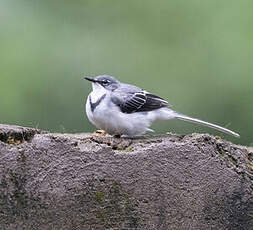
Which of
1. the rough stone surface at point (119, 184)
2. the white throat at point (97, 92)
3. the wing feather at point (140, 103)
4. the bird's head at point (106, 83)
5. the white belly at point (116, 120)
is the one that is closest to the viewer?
the rough stone surface at point (119, 184)

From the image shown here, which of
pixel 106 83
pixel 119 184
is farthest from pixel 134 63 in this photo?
pixel 119 184

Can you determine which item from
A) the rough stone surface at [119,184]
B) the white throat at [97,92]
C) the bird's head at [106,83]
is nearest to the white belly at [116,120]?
the white throat at [97,92]

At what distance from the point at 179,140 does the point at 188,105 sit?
8.27 meters

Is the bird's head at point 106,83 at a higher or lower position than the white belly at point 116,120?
higher

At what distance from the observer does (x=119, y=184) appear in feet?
19.4

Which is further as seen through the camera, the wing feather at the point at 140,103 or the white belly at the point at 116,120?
the wing feather at the point at 140,103

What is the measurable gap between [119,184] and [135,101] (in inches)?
82.4

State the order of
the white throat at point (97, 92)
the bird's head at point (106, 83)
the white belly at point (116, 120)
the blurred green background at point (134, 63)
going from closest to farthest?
the white belly at point (116, 120), the white throat at point (97, 92), the bird's head at point (106, 83), the blurred green background at point (134, 63)

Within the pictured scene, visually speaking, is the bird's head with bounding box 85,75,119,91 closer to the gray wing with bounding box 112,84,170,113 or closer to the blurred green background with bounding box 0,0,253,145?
the gray wing with bounding box 112,84,170,113

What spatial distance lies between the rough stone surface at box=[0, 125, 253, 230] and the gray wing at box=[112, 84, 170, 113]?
1.60 m

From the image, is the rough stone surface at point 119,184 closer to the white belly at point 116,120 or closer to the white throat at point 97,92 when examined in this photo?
the white belly at point 116,120

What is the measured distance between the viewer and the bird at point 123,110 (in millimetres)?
7680

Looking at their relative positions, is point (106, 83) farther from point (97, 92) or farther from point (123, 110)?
point (123, 110)

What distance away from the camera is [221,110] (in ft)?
49.3
